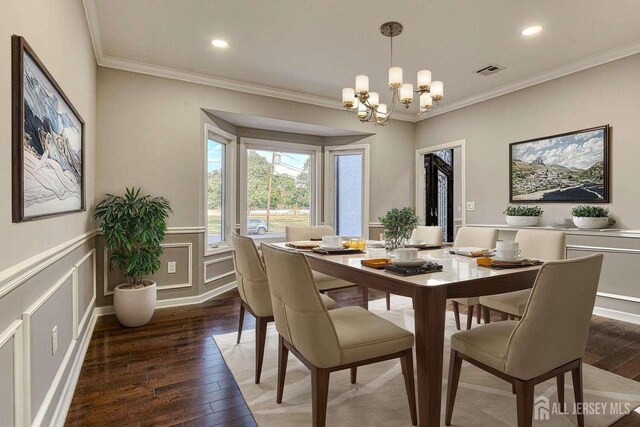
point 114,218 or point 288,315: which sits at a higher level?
point 114,218

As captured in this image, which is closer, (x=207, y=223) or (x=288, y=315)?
(x=288, y=315)

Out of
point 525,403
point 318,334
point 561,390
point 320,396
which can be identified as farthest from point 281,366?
point 561,390

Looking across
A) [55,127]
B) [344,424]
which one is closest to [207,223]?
[55,127]

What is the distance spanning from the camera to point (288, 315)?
→ 1.66 meters

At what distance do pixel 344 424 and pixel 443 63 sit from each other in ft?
11.3

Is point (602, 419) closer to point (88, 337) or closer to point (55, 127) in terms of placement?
point (55, 127)

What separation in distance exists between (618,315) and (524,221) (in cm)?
121

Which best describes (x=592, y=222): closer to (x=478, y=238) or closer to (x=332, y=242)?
(x=478, y=238)

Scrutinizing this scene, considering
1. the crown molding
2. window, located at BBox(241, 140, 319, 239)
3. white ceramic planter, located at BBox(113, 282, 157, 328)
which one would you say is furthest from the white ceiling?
white ceramic planter, located at BBox(113, 282, 157, 328)

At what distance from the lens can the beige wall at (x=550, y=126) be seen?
3.30 metres

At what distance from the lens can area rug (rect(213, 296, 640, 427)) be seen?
1.78m

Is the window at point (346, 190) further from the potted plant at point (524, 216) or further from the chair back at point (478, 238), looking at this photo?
the chair back at point (478, 238)

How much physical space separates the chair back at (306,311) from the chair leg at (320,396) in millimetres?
44

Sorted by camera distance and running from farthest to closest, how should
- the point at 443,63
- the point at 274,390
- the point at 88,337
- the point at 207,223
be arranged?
the point at 207,223 < the point at 443,63 < the point at 88,337 < the point at 274,390
